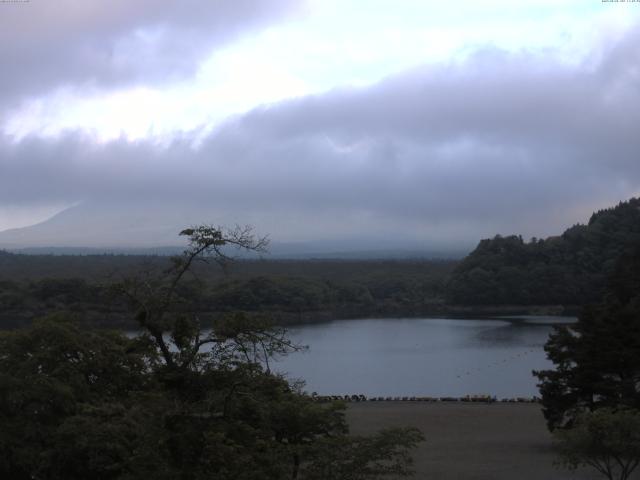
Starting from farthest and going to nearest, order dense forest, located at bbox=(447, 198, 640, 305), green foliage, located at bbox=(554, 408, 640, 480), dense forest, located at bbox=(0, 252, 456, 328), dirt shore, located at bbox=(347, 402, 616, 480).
A: dense forest, located at bbox=(447, 198, 640, 305) → dense forest, located at bbox=(0, 252, 456, 328) → dirt shore, located at bbox=(347, 402, 616, 480) → green foliage, located at bbox=(554, 408, 640, 480)

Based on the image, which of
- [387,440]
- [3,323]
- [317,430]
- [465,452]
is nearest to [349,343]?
[3,323]

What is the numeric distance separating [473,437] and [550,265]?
5867 centimetres

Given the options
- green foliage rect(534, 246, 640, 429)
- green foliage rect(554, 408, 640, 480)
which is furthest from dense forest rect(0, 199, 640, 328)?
green foliage rect(554, 408, 640, 480)

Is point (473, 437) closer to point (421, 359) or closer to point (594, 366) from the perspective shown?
point (594, 366)

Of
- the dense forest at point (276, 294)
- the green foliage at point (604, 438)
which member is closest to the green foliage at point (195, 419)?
the green foliage at point (604, 438)

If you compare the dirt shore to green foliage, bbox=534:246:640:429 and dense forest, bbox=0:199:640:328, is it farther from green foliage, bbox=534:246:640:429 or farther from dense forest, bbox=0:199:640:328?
dense forest, bbox=0:199:640:328

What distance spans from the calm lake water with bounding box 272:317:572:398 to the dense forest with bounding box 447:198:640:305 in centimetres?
1348

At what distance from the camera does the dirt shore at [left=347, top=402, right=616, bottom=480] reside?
1485 cm

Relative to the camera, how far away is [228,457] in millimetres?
6629

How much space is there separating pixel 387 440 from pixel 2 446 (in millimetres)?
4993

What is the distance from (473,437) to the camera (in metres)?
18.7

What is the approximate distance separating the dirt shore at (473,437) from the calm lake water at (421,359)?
4.47m

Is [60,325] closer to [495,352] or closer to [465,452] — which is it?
[465,452]

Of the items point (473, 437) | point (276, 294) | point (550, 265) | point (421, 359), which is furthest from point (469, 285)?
point (473, 437)
